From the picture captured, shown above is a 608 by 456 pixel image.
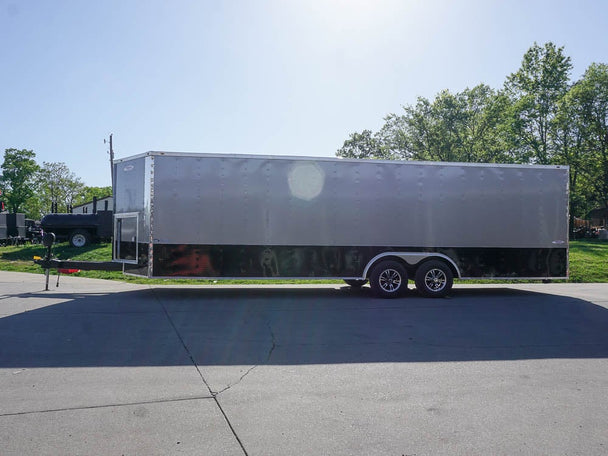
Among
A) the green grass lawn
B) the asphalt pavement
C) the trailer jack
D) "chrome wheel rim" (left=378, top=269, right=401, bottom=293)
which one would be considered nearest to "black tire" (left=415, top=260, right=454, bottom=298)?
"chrome wheel rim" (left=378, top=269, right=401, bottom=293)

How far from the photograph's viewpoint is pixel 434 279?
12016 mm

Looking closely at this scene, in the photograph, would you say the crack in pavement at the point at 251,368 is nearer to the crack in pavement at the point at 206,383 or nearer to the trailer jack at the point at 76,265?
the crack in pavement at the point at 206,383

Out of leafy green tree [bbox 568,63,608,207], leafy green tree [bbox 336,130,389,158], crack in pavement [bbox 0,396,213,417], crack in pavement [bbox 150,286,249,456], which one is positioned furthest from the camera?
leafy green tree [bbox 336,130,389,158]

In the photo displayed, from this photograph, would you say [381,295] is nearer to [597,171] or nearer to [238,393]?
[238,393]

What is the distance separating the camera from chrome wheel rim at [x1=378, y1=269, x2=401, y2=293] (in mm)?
11836

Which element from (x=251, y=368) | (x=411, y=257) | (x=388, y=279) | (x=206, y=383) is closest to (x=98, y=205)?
(x=388, y=279)

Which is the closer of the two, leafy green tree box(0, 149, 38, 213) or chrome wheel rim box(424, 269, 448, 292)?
chrome wheel rim box(424, 269, 448, 292)

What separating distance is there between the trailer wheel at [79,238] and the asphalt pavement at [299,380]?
15.3 meters

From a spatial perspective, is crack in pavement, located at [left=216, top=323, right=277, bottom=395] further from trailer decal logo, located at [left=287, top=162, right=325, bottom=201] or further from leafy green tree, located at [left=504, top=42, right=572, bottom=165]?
leafy green tree, located at [left=504, top=42, right=572, bottom=165]

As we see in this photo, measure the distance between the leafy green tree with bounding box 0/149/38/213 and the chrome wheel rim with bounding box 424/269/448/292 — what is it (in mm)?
80432

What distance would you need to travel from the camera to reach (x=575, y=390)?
5.07 m

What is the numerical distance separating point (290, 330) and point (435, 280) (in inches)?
209

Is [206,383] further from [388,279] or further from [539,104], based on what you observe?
[539,104]

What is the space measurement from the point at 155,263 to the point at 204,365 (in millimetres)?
5918
